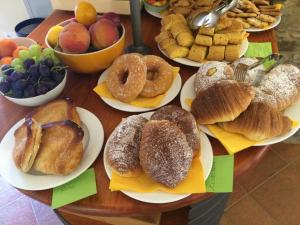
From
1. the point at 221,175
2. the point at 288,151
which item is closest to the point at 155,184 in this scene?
the point at 221,175

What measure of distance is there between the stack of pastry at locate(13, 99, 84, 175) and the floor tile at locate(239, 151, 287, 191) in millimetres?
1034

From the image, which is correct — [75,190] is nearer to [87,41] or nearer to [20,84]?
[20,84]

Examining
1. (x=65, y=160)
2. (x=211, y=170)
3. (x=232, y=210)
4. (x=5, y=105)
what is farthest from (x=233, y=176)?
(x=232, y=210)

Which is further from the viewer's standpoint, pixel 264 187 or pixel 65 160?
pixel 264 187

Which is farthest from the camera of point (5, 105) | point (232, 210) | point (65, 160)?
point (232, 210)

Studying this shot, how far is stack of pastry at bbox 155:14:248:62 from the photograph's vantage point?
860mm

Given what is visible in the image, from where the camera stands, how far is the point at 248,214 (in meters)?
1.31

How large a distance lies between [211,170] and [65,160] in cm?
31

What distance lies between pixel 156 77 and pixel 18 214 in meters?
1.06

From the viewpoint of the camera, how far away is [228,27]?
904mm

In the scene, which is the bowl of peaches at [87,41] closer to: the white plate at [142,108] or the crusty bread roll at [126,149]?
the white plate at [142,108]

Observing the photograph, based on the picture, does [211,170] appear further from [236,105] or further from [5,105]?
[5,105]

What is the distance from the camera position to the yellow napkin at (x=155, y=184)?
565 mm

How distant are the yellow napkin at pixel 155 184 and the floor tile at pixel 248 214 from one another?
833 mm
